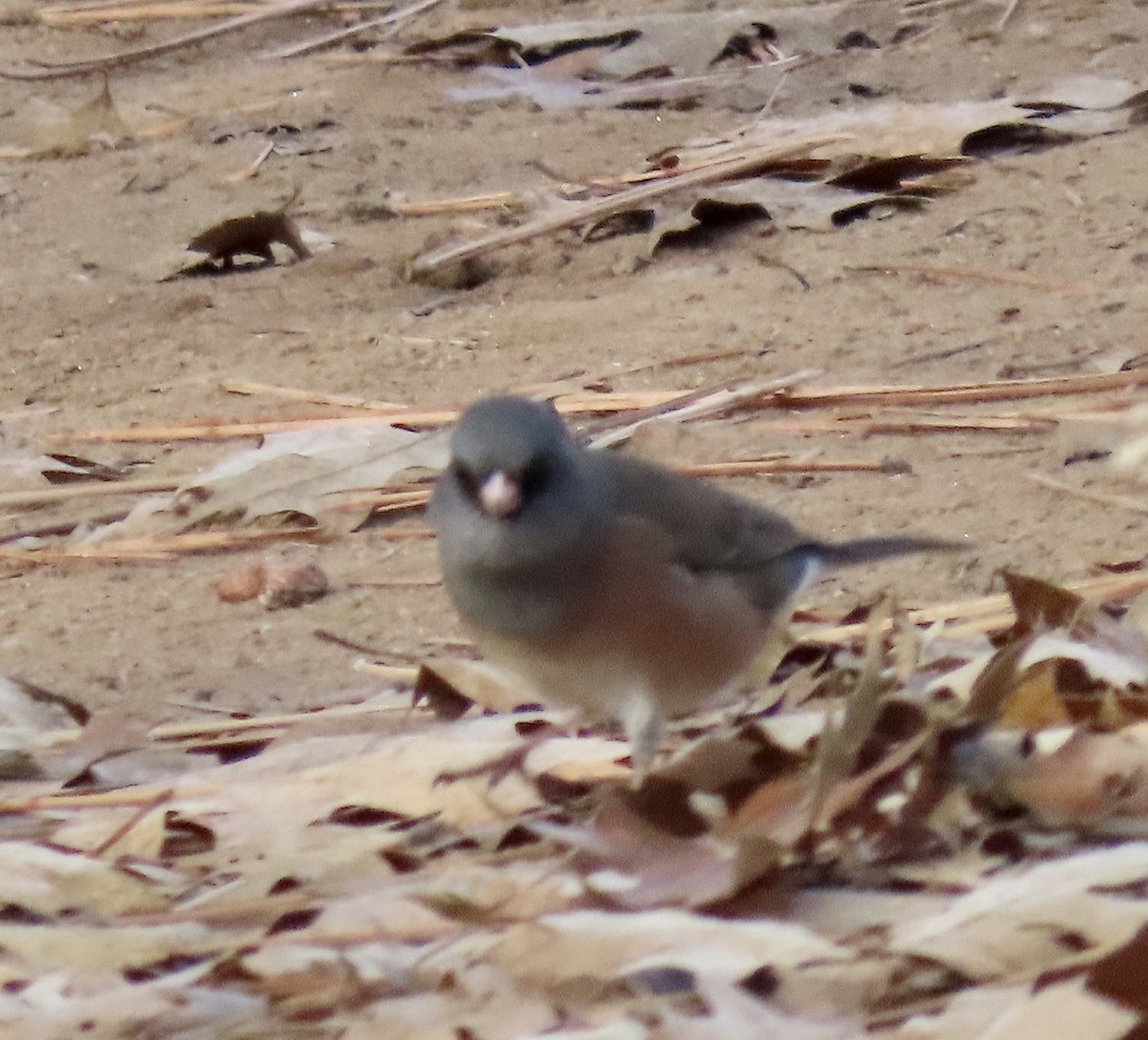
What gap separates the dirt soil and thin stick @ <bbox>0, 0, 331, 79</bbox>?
2.0 inches

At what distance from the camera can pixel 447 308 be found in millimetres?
5156

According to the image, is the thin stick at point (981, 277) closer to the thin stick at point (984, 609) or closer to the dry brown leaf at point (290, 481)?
the dry brown leaf at point (290, 481)

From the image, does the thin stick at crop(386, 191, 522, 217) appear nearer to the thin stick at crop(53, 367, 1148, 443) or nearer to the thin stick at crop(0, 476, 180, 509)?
the thin stick at crop(53, 367, 1148, 443)

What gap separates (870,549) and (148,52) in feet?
17.0

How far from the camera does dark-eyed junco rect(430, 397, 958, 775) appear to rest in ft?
9.27

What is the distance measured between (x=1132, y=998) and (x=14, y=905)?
1.33 meters

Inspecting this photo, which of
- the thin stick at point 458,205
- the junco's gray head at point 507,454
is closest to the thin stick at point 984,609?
the junco's gray head at point 507,454

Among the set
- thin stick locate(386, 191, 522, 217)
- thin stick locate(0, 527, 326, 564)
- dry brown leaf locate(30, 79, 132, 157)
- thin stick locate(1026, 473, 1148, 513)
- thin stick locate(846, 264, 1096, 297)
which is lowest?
thin stick locate(0, 527, 326, 564)

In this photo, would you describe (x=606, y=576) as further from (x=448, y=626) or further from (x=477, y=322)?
(x=477, y=322)

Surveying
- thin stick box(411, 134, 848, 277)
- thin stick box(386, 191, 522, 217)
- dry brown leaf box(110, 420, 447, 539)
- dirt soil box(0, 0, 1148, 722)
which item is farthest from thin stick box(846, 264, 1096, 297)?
dry brown leaf box(110, 420, 447, 539)

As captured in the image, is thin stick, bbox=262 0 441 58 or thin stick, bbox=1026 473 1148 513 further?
thin stick, bbox=262 0 441 58

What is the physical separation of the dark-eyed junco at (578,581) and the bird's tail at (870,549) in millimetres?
46

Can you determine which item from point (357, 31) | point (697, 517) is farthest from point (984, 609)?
point (357, 31)

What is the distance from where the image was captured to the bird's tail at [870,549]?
10.1 feet
